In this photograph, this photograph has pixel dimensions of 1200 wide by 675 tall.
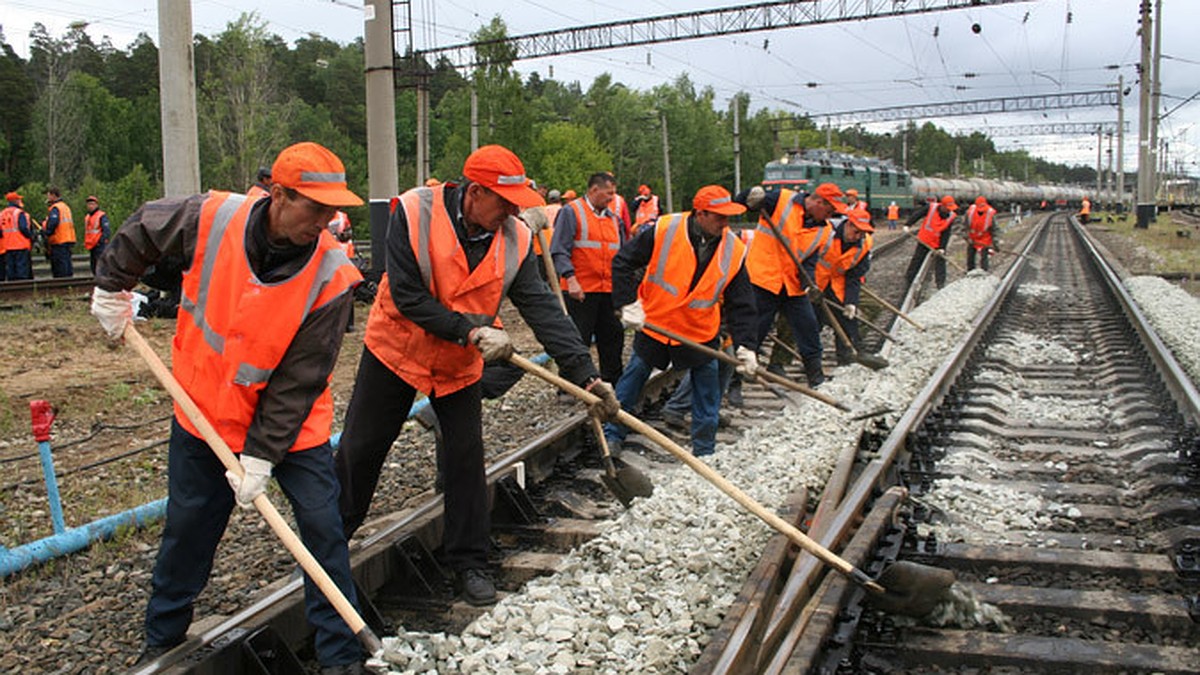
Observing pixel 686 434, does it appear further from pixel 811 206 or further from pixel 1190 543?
pixel 1190 543

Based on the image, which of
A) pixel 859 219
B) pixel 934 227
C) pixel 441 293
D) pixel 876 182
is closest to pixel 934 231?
pixel 934 227

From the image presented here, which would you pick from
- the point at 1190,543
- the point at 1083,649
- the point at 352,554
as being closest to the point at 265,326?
the point at 352,554

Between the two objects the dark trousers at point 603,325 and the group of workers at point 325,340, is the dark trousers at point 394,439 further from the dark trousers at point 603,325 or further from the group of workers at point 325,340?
the dark trousers at point 603,325

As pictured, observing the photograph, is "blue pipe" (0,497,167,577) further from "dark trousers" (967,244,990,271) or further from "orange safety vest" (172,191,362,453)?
"dark trousers" (967,244,990,271)

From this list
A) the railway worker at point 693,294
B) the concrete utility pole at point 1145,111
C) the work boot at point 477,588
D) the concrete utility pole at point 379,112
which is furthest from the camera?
the concrete utility pole at point 1145,111

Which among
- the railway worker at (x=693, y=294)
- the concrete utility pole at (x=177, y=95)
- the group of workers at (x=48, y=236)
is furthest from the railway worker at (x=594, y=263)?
the group of workers at (x=48, y=236)

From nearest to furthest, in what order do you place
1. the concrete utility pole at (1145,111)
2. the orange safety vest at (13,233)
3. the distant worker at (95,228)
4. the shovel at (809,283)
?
the shovel at (809,283)
the orange safety vest at (13,233)
the distant worker at (95,228)
the concrete utility pole at (1145,111)

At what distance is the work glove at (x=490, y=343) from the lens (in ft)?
13.2

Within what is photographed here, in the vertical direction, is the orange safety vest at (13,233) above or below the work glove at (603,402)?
above

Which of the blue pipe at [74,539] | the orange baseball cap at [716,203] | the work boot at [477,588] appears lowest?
the work boot at [477,588]

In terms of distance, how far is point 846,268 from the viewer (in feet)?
34.3

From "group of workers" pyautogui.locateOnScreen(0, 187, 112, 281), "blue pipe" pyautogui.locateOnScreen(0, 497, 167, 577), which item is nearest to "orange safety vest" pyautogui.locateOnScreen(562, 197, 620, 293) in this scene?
"blue pipe" pyautogui.locateOnScreen(0, 497, 167, 577)

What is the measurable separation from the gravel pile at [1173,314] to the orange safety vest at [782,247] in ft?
10.5

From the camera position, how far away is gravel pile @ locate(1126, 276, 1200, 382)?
31.7 ft
